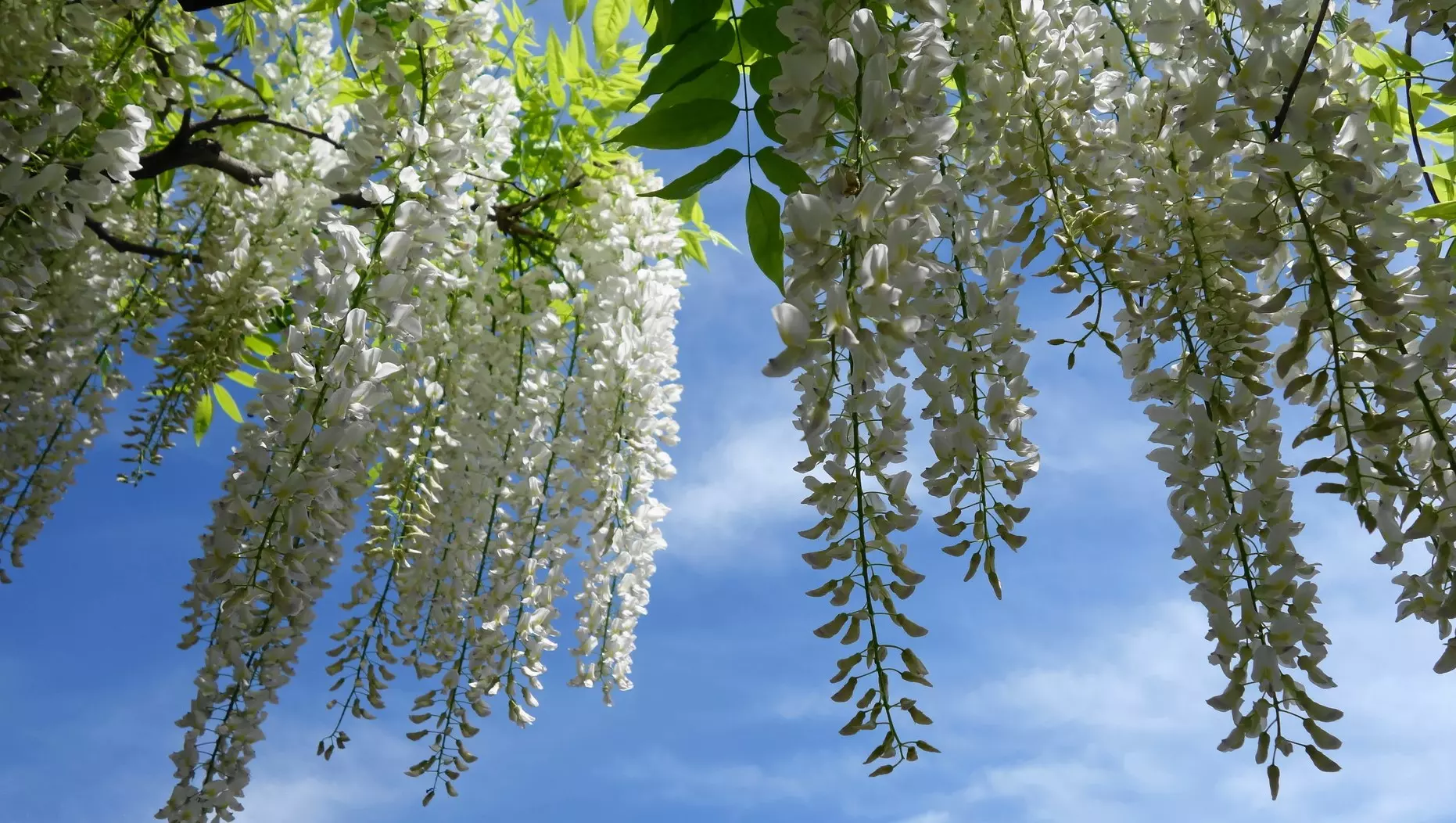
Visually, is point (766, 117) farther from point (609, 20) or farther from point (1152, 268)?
point (609, 20)

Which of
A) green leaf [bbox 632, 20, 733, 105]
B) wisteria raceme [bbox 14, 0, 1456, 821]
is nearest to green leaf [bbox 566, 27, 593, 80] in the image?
wisteria raceme [bbox 14, 0, 1456, 821]

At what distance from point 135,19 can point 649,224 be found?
1.31 m

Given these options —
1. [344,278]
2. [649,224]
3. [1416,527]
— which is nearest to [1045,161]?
[1416,527]

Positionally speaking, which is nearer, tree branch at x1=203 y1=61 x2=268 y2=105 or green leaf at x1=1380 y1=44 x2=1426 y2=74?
green leaf at x1=1380 y1=44 x2=1426 y2=74

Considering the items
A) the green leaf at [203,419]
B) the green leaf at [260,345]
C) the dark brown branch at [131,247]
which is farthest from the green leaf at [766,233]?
the green leaf at [203,419]

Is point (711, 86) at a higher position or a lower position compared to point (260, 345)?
lower

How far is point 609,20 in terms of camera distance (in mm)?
2191

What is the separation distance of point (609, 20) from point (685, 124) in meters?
1.06

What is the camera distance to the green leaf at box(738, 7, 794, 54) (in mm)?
1296

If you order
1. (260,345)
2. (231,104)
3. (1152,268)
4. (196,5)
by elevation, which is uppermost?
(231,104)

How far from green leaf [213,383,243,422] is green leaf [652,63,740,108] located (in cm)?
255

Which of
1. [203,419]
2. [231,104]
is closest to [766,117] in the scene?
[231,104]

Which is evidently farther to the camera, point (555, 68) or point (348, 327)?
point (555, 68)

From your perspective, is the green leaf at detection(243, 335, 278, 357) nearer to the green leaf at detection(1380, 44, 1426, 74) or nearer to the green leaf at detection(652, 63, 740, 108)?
the green leaf at detection(652, 63, 740, 108)
